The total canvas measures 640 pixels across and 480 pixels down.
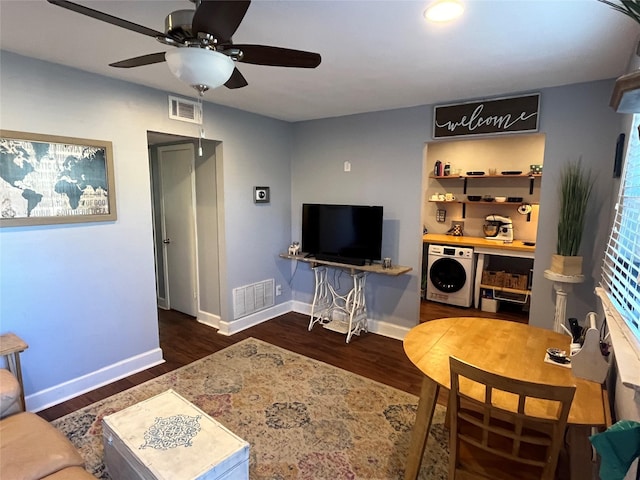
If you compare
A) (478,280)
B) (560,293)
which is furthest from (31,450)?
(478,280)

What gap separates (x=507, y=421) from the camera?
1431 mm

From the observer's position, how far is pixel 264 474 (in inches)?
77.4

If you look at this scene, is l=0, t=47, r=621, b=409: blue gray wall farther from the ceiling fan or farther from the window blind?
the ceiling fan

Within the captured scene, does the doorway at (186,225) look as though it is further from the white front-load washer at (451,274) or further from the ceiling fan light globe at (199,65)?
the white front-load washer at (451,274)

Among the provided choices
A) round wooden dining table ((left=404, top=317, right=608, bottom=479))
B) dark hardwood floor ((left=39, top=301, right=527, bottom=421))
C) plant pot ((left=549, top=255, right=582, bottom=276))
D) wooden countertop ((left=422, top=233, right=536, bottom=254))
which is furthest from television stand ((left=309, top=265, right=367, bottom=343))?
plant pot ((left=549, top=255, right=582, bottom=276))

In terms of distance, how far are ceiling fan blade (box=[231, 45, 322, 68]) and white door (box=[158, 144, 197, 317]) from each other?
2.59 m

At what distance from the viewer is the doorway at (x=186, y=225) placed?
393 centimetres

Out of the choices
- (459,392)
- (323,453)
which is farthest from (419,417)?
(323,453)

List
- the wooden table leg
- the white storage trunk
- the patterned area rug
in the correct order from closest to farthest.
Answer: the white storage trunk → the wooden table leg → the patterned area rug

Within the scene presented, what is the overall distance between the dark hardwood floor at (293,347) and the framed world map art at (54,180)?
1361mm

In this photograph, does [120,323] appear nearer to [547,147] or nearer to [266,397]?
[266,397]

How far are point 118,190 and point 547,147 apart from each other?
3.54 meters

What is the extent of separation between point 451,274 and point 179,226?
3.65 meters

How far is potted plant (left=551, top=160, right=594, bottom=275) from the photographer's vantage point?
2631mm
